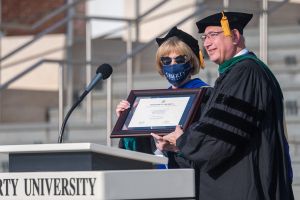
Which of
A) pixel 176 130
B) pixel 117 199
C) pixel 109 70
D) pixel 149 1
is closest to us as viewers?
pixel 117 199

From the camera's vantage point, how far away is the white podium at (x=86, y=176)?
78.4 inches

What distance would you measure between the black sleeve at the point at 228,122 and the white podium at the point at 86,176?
1.09ft

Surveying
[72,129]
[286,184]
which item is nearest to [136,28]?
[72,129]

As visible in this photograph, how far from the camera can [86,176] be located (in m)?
2.00

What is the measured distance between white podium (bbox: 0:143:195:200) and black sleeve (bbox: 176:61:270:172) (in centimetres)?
33

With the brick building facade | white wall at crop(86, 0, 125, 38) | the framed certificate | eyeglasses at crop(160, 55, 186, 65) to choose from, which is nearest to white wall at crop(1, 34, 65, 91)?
white wall at crop(86, 0, 125, 38)

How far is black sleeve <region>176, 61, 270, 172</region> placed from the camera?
2482mm

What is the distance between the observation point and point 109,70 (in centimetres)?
286

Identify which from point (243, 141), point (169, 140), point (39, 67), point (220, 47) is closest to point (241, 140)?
point (243, 141)

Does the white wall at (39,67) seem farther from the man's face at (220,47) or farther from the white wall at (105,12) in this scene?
the man's face at (220,47)

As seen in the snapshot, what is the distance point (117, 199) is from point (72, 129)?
442 cm

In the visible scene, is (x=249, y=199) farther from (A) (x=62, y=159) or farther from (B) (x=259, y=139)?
(A) (x=62, y=159)

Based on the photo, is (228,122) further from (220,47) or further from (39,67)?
(39,67)

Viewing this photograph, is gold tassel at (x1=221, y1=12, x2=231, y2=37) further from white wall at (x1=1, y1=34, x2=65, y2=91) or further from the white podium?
white wall at (x1=1, y1=34, x2=65, y2=91)
